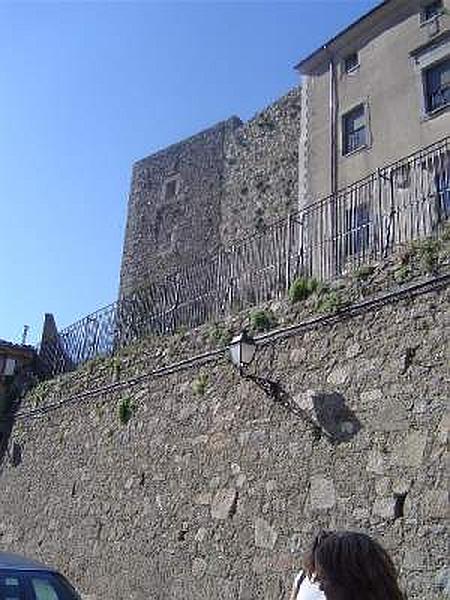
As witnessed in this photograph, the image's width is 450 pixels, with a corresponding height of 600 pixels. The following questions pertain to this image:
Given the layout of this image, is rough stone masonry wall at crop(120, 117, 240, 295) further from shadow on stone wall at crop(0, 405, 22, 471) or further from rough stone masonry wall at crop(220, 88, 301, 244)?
shadow on stone wall at crop(0, 405, 22, 471)

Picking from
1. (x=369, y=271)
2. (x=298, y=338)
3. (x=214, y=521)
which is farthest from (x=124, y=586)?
(x=369, y=271)

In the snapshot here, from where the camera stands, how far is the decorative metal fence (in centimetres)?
789

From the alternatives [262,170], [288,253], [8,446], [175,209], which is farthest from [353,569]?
[175,209]

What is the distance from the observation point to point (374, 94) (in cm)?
1938

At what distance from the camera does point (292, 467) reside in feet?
23.7

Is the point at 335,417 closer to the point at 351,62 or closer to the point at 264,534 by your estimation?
the point at 264,534

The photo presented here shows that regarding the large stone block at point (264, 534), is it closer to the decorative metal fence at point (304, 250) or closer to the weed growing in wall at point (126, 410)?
the decorative metal fence at point (304, 250)

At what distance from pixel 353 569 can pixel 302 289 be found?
5.68 metres

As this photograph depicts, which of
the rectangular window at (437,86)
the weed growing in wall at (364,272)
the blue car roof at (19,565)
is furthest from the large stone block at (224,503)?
the rectangular window at (437,86)

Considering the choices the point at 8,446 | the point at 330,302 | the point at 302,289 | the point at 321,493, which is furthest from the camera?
the point at 8,446

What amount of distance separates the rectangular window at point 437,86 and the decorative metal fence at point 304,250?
9.30 metres

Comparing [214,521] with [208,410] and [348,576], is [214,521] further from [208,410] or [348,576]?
[348,576]

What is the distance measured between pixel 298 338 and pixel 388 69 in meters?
13.5

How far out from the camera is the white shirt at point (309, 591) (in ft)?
8.71
